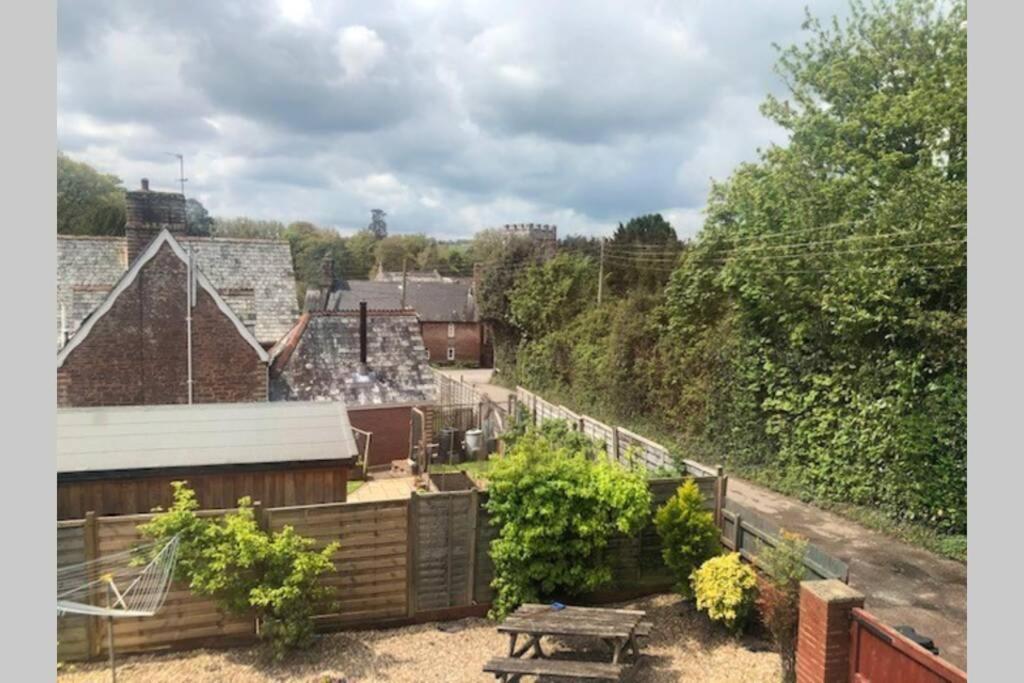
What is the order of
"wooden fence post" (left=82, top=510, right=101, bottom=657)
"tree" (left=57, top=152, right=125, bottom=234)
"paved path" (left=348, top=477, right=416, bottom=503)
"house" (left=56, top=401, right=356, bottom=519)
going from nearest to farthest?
1. "wooden fence post" (left=82, top=510, right=101, bottom=657)
2. "house" (left=56, top=401, right=356, bottom=519)
3. "paved path" (left=348, top=477, right=416, bottom=503)
4. "tree" (left=57, top=152, right=125, bottom=234)

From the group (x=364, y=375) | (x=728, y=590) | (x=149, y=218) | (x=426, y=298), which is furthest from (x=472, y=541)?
(x=426, y=298)

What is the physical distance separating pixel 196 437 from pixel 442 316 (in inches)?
1641

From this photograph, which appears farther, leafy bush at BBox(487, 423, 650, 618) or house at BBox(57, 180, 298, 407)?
house at BBox(57, 180, 298, 407)

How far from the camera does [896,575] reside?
11.0 m

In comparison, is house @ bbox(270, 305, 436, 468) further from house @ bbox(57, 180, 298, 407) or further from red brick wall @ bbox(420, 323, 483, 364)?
red brick wall @ bbox(420, 323, 483, 364)

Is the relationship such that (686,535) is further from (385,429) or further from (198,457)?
(385,429)

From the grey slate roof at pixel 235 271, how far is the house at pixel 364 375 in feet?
9.03

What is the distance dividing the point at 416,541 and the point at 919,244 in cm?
1080

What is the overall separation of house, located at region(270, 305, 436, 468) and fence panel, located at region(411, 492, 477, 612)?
10.9 meters

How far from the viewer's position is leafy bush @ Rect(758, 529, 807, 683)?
24.6 feet

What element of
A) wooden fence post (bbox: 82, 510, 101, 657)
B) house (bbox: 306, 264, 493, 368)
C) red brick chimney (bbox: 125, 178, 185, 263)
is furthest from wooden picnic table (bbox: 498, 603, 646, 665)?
house (bbox: 306, 264, 493, 368)

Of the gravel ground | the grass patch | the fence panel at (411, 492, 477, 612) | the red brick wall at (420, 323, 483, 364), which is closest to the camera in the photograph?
the gravel ground

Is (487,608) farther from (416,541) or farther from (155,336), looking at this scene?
(155,336)

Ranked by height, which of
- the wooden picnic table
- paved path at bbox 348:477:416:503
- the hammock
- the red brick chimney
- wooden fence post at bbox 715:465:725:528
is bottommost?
paved path at bbox 348:477:416:503
